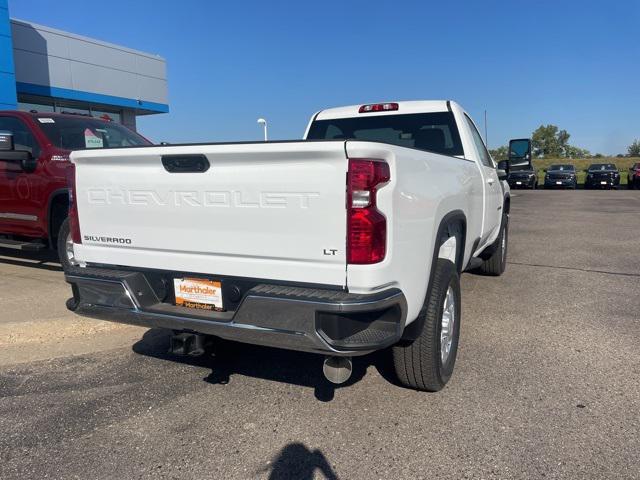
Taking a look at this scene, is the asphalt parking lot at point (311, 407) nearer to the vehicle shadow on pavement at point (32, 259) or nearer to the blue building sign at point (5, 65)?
the vehicle shadow on pavement at point (32, 259)

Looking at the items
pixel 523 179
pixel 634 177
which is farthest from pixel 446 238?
pixel 634 177

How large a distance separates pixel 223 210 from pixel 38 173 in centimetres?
444

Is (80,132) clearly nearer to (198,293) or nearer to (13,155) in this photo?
(13,155)

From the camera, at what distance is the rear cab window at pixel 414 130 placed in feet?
16.5

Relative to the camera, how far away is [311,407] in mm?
3266

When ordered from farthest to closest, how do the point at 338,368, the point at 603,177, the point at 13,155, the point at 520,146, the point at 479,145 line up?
the point at 603,177 < the point at 520,146 < the point at 13,155 < the point at 479,145 < the point at 338,368

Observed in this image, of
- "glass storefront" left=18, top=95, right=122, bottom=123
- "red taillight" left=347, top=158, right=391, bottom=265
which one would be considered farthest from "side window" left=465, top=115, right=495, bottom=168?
"glass storefront" left=18, top=95, right=122, bottom=123

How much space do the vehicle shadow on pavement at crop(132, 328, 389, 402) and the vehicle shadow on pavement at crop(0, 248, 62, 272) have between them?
3615 millimetres

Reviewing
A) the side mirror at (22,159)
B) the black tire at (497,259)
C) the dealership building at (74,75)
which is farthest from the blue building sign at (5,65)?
the black tire at (497,259)

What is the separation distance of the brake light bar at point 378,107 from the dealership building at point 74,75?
39.3ft

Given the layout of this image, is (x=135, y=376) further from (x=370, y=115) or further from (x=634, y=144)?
(x=634, y=144)

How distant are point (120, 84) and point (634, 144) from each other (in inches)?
3779

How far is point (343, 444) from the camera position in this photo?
9.30ft

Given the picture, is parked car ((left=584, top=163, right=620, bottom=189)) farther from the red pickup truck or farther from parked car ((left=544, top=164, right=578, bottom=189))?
the red pickup truck
